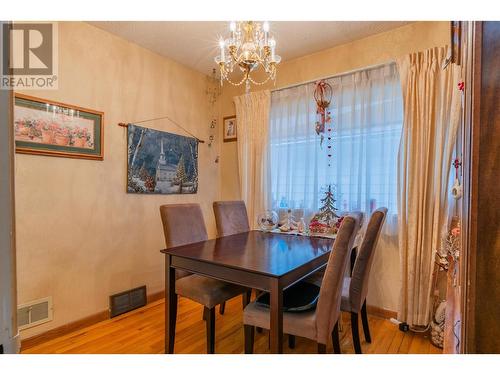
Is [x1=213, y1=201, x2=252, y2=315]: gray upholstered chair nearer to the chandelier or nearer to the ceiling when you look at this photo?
the chandelier

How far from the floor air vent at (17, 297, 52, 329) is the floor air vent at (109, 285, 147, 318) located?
482 millimetres

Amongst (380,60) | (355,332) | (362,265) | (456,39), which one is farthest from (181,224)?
(380,60)

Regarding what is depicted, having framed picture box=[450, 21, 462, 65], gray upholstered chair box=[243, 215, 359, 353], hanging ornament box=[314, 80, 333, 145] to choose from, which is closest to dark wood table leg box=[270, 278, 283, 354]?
gray upholstered chair box=[243, 215, 359, 353]

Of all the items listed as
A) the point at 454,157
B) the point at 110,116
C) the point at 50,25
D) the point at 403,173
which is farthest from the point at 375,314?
the point at 50,25

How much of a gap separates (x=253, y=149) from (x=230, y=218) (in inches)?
38.2

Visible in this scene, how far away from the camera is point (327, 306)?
4.56 ft

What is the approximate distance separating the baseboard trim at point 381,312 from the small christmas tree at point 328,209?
0.89 meters

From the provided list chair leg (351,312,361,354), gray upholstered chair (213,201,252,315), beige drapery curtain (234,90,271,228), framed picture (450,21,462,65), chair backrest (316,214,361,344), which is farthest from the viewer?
beige drapery curtain (234,90,271,228)

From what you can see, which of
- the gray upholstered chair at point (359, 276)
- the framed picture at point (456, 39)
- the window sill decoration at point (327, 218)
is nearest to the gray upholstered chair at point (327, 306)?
the gray upholstered chair at point (359, 276)

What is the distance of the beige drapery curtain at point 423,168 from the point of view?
6.93ft

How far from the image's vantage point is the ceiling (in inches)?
93.4

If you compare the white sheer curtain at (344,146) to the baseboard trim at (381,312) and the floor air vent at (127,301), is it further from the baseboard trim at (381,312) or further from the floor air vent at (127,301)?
the floor air vent at (127,301)

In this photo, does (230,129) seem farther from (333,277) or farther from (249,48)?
(333,277)
